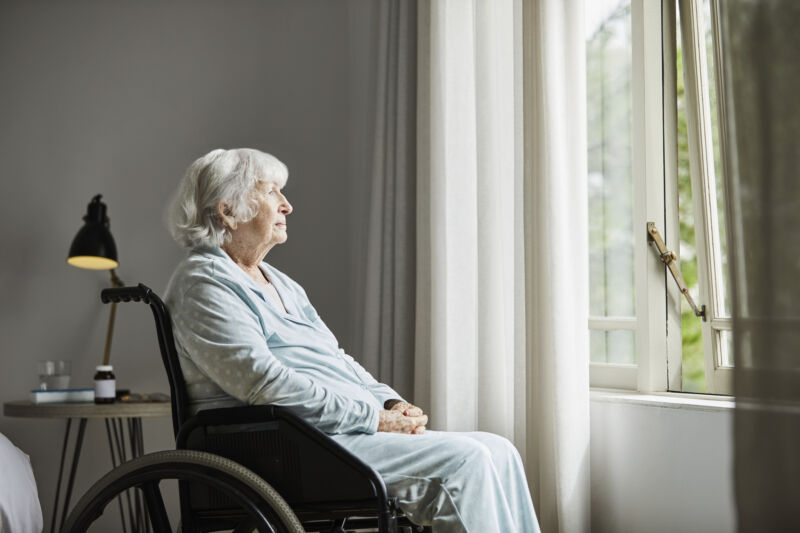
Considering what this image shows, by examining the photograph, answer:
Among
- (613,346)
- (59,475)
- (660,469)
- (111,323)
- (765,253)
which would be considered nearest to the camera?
(765,253)

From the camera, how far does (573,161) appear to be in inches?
90.0

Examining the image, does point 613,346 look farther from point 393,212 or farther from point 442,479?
point 442,479

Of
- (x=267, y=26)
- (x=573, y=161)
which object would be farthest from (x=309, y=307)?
(x=267, y=26)

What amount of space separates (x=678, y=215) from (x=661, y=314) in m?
0.30

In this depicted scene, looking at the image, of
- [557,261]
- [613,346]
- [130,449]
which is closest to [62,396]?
[130,449]

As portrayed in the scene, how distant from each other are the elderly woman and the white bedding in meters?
0.89

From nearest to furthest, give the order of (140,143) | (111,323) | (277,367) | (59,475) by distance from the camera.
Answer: (277,367), (59,475), (111,323), (140,143)

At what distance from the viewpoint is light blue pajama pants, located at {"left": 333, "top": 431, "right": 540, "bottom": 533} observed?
1.47m

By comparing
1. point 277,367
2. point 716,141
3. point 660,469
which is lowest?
point 660,469

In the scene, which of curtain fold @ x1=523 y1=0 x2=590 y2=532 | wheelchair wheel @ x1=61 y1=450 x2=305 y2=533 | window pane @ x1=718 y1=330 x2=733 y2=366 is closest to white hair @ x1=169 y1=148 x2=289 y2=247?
wheelchair wheel @ x1=61 y1=450 x2=305 y2=533

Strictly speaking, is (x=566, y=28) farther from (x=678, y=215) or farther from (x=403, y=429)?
(x=403, y=429)

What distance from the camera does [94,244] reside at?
2.96m

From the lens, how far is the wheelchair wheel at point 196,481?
1.43 meters

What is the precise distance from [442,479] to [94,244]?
6.47 feet
